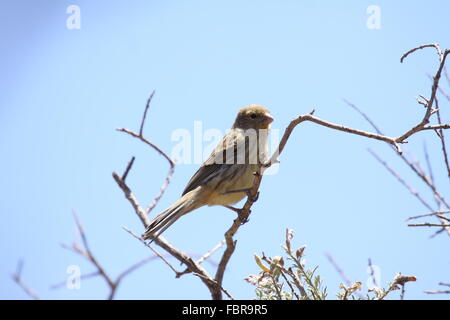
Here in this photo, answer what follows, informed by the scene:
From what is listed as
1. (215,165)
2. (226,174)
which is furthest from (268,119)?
(226,174)

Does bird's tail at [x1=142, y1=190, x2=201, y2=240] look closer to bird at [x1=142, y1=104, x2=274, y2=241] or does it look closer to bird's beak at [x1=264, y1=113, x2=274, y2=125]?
bird at [x1=142, y1=104, x2=274, y2=241]

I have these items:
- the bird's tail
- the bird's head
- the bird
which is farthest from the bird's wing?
the bird's head

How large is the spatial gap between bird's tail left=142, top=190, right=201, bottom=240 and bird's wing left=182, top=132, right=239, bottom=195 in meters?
0.24

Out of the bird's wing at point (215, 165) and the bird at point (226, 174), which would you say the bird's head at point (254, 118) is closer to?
the bird at point (226, 174)

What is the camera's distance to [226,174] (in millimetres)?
6121

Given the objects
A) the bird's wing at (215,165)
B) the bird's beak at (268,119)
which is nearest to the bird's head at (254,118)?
the bird's beak at (268,119)

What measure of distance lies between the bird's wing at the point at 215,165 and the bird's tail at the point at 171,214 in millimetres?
239

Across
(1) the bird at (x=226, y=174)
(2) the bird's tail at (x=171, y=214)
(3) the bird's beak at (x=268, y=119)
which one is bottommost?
(2) the bird's tail at (x=171, y=214)

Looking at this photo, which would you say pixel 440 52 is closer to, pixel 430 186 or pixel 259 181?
pixel 430 186

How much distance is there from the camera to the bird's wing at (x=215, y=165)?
620 centimetres

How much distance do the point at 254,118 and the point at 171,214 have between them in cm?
206

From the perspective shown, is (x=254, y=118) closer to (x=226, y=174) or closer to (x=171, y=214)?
(x=226, y=174)
